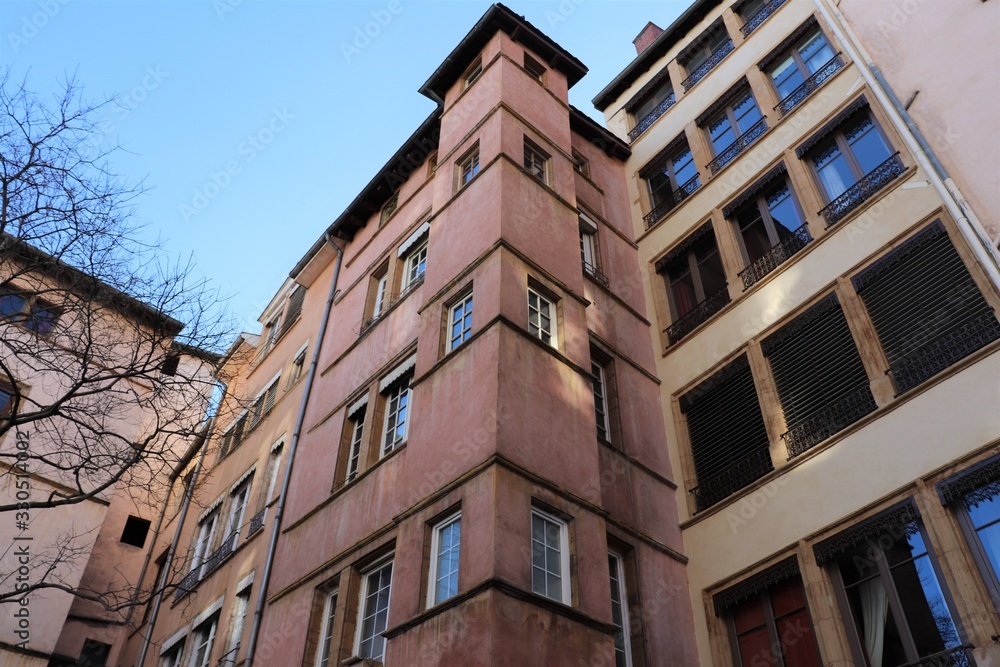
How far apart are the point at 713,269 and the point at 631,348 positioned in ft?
7.47

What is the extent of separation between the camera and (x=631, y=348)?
14.2 metres

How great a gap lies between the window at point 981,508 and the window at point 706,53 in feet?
38.7

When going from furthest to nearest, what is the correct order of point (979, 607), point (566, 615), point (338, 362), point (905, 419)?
point (338, 362) → point (905, 419) → point (566, 615) → point (979, 607)

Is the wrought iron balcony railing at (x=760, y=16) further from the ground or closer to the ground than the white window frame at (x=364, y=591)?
further from the ground

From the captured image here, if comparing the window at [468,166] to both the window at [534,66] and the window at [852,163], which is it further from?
the window at [852,163]

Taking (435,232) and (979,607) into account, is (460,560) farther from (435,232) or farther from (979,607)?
(435,232)

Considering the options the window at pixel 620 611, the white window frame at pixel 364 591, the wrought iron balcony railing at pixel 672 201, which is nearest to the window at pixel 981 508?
the window at pixel 620 611

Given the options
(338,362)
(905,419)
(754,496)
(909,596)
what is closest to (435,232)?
(338,362)

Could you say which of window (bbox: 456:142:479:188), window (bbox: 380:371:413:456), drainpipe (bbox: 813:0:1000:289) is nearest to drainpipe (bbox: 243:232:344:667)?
window (bbox: 380:371:413:456)

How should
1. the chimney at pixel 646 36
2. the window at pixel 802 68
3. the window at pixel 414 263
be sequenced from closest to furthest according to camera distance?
the window at pixel 802 68 < the window at pixel 414 263 < the chimney at pixel 646 36

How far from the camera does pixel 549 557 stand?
31.1 ft

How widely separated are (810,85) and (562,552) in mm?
10382

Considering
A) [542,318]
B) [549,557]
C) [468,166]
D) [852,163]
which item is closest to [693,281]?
[852,163]

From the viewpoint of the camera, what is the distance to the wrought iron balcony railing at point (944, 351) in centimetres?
974
